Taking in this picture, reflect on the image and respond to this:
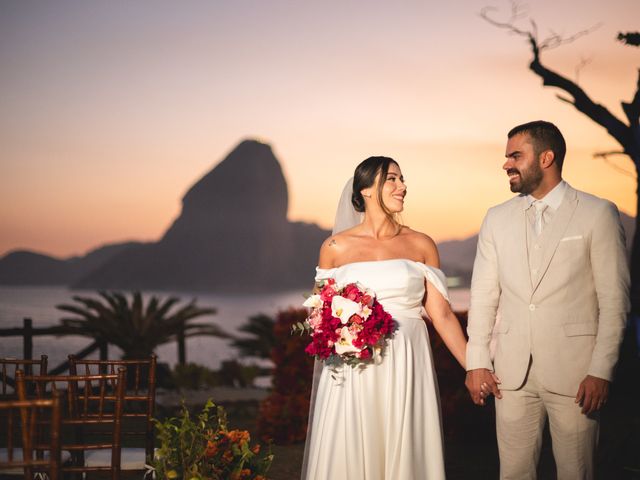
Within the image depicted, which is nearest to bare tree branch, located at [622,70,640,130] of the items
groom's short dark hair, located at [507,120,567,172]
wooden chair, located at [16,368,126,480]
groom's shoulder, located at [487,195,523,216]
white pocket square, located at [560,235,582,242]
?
groom's shoulder, located at [487,195,523,216]

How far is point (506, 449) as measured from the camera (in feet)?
13.5

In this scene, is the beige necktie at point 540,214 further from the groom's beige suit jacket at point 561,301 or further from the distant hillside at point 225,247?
the distant hillside at point 225,247

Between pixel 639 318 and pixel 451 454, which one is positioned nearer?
pixel 451 454

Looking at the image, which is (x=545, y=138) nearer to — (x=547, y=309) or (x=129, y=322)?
(x=547, y=309)

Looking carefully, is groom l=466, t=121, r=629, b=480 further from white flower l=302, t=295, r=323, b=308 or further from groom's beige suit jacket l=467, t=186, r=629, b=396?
white flower l=302, t=295, r=323, b=308

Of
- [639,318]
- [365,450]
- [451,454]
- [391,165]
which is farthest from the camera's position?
[639,318]

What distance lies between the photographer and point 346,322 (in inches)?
180

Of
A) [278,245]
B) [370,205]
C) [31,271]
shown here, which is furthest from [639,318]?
[278,245]

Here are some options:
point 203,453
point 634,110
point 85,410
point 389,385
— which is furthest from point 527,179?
point 634,110

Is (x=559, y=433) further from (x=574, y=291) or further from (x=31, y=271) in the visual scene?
(x=31, y=271)

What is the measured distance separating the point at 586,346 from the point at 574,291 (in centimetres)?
29

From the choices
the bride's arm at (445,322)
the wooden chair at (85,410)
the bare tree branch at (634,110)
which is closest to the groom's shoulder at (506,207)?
the bride's arm at (445,322)

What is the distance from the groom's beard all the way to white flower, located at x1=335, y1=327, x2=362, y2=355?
4.27 ft

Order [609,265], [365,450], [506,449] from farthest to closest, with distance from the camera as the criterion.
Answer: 1. [365,450]
2. [506,449]
3. [609,265]
